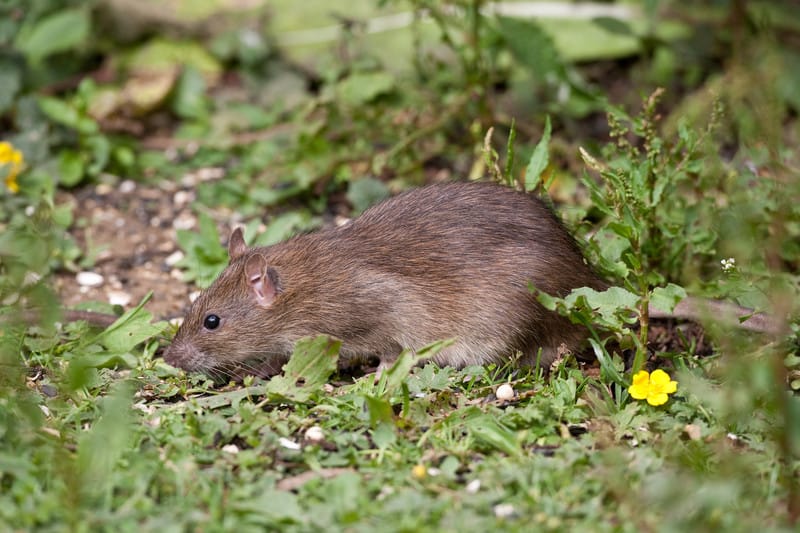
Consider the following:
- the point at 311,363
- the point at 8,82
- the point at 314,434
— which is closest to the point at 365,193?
the point at 311,363

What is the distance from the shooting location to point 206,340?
564cm

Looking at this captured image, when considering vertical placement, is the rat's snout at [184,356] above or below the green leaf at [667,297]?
below

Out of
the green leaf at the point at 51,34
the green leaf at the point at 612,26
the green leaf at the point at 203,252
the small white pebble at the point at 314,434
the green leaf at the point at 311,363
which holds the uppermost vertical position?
the green leaf at the point at 612,26

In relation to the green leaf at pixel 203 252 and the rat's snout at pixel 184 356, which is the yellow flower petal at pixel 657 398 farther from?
the green leaf at pixel 203 252

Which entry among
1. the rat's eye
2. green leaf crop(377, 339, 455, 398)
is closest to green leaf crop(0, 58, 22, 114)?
the rat's eye

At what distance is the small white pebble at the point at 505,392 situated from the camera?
5.20m

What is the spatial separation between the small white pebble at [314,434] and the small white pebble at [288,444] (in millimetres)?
80

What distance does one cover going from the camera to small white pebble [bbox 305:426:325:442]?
4758mm

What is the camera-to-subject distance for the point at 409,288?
555 cm

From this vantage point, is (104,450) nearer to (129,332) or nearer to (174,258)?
(129,332)

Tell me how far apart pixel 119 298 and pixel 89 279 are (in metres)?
0.35

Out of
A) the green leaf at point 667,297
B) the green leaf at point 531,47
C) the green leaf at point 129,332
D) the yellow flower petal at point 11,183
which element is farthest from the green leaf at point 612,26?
the yellow flower petal at point 11,183

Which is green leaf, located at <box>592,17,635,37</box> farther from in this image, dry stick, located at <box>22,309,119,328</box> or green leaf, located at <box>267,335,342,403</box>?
dry stick, located at <box>22,309,119,328</box>

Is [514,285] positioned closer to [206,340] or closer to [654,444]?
[654,444]
